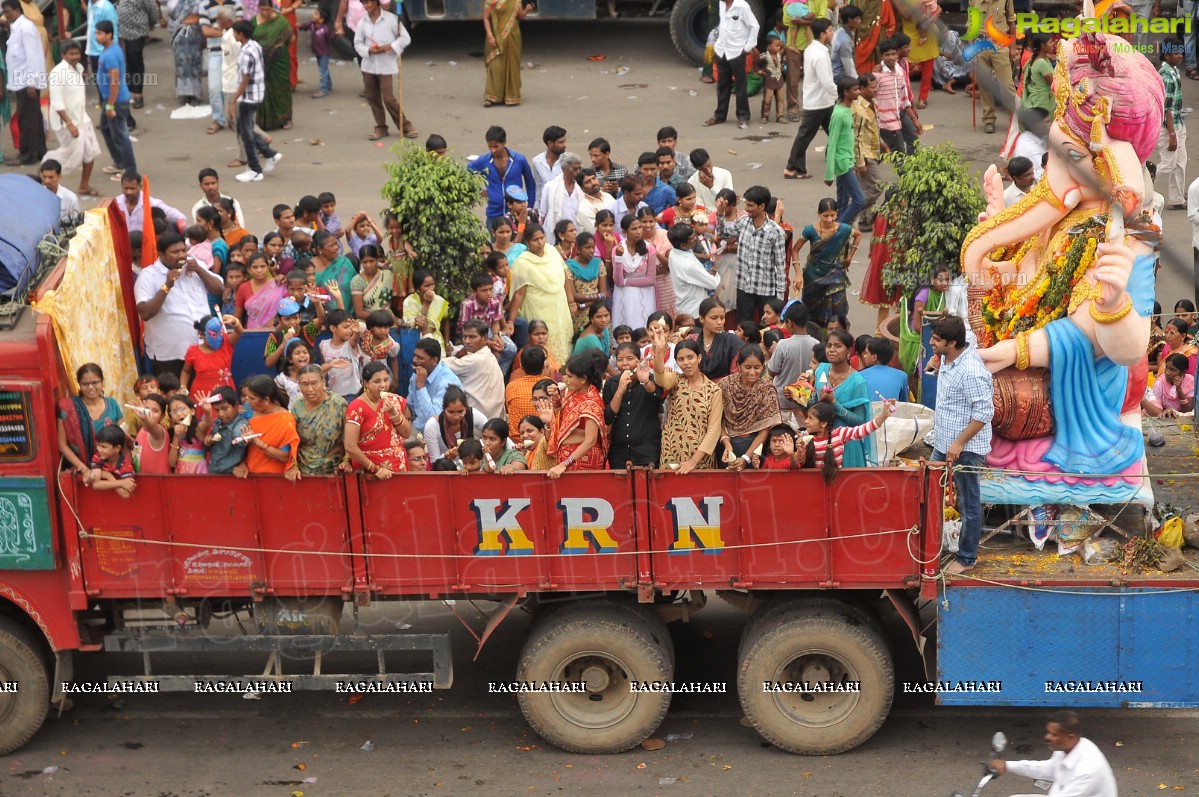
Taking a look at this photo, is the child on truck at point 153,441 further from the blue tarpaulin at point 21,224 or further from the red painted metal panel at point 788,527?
the red painted metal panel at point 788,527

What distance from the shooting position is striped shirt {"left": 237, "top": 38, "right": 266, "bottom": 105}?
53.0 feet

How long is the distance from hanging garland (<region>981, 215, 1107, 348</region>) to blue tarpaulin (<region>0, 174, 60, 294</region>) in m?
5.61

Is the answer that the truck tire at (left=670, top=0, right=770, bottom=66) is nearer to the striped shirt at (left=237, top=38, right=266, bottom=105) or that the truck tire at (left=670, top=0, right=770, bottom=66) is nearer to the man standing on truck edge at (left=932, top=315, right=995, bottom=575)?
the striped shirt at (left=237, top=38, right=266, bottom=105)

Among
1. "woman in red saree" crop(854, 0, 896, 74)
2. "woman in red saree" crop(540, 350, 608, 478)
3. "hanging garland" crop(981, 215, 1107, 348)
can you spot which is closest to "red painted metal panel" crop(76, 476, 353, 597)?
"woman in red saree" crop(540, 350, 608, 478)

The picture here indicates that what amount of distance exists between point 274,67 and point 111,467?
10.7 m

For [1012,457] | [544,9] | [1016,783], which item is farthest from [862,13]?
[1016,783]

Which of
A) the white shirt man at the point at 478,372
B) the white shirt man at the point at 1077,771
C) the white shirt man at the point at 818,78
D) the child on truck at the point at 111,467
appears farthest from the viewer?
the white shirt man at the point at 818,78

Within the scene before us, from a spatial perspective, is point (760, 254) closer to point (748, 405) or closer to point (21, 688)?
point (748, 405)

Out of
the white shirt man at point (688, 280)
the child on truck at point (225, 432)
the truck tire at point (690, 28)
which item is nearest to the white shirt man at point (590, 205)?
the white shirt man at point (688, 280)

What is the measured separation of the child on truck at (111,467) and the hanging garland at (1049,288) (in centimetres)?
496

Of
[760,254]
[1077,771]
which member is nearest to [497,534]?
[1077,771]

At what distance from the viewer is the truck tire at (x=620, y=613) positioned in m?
8.64

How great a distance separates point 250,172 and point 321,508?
968 centimetres

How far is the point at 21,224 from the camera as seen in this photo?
30.5 feet
